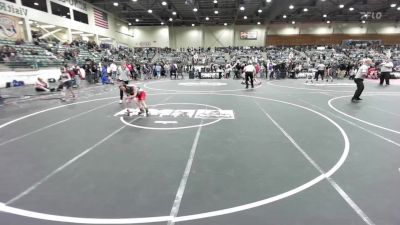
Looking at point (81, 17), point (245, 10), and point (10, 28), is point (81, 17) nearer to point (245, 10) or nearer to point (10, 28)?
point (10, 28)

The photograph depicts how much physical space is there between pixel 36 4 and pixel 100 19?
1164 cm

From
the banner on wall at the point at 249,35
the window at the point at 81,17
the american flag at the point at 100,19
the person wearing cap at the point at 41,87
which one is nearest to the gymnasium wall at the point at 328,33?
the banner on wall at the point at 249,35

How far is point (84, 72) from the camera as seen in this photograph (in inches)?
781

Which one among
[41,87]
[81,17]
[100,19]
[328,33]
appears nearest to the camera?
[41,87]

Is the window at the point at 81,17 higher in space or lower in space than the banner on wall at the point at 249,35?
higher

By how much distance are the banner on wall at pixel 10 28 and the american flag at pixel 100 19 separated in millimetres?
12651

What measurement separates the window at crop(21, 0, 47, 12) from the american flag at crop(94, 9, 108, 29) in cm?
914

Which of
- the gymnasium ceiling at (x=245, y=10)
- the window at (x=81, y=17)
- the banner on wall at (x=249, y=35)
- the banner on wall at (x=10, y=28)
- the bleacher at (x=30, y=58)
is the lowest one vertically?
the bleacher at (x=30, y=58)

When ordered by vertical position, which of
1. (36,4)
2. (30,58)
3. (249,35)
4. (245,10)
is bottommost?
(30,58)

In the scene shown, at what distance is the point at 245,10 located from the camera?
1512 inches

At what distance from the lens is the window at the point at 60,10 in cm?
2828

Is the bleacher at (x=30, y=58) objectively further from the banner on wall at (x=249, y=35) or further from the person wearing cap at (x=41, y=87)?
the banner on wall at (x=249, y=35)

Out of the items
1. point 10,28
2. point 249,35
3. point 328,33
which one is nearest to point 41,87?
point 10,28

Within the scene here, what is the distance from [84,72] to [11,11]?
9.65 meters
